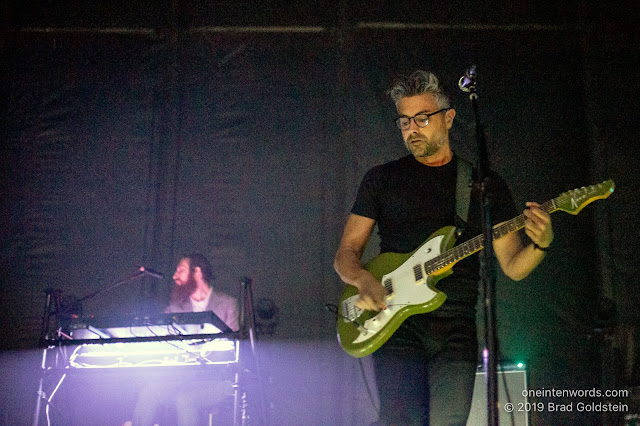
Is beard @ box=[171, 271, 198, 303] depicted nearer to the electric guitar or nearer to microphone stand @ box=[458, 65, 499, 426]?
the electric guitar

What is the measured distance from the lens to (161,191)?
5.90 m

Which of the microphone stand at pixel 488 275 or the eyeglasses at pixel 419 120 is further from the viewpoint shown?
the eyeglasses at pixel 419 120

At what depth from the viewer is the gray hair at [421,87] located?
316 cm

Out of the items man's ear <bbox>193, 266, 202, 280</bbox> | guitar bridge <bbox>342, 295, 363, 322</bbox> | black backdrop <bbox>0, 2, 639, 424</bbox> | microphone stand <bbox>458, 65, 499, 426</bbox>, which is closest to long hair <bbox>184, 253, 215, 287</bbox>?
man's ear <bbox>193, 266, 202, 280</bbox>

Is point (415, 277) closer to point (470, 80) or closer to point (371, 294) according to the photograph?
point (371, 294)

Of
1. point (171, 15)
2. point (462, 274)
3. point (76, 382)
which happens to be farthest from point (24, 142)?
point (462, 274)

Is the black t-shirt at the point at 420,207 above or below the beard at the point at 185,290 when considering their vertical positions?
above

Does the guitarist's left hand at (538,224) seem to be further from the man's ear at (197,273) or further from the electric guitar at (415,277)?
the man's ear at (197,273)

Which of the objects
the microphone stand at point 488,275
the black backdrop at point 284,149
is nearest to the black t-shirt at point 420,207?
the microphone stand at point 488,275

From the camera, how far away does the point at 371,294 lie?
113 inches

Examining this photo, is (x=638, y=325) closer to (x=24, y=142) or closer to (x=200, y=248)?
(x=200, y=248)

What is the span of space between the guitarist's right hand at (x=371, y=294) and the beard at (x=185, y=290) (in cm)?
273

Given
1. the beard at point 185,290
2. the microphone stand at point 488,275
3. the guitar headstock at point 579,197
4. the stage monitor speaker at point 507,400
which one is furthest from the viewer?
the beard at point 185,290

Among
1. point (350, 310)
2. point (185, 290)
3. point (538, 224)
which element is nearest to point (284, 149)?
point (185, 290)
